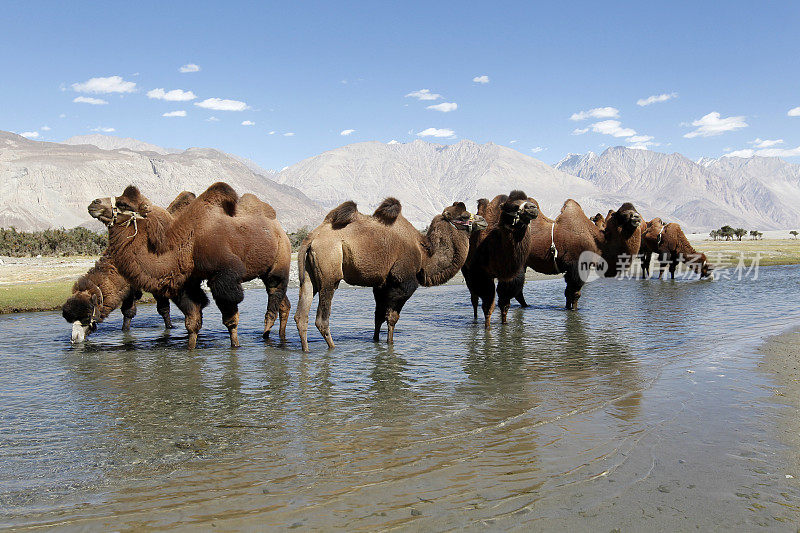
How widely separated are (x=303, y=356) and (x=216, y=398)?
8.00 feet

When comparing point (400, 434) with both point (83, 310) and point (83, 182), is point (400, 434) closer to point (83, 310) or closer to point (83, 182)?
point (83, 310)

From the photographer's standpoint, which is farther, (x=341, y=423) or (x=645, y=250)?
(x=645, y=250)

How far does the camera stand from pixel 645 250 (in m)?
24.7

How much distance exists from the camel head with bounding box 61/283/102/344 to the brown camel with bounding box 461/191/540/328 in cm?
705

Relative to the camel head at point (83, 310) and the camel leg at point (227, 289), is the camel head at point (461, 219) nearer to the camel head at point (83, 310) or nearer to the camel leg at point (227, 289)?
the camel leg at point (227, 289)

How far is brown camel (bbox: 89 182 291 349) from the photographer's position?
29.9ft

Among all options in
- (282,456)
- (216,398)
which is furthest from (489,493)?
(216,398)

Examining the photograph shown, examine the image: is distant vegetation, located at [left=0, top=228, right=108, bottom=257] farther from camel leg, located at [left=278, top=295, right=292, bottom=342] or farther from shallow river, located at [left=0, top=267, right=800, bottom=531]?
shallow river, located at [left=0, top=267, right=800, bottom=531]

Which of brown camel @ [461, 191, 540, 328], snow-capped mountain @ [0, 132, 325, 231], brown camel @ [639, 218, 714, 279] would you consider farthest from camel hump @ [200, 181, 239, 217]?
snow-capped mountain @ [0, 132, 325, 231]

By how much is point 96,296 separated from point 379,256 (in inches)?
216

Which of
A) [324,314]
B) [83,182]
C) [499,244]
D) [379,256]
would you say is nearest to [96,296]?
[324,314]

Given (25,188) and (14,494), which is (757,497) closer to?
(14,494)

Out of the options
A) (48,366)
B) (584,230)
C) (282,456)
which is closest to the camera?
(282,456)

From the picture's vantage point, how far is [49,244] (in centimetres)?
3822
